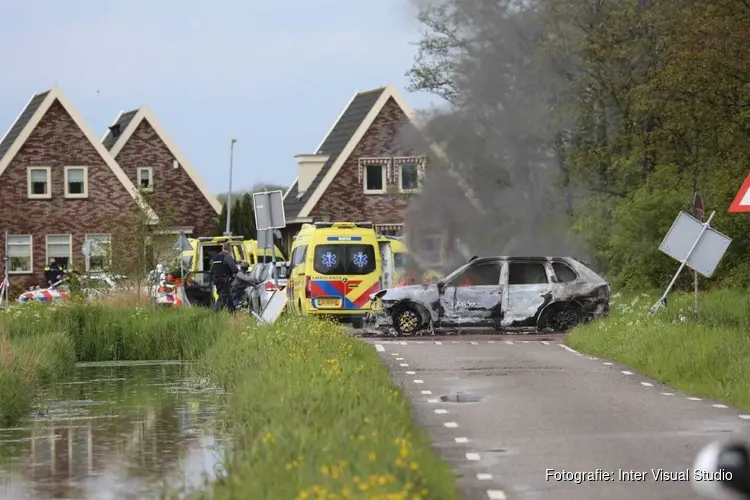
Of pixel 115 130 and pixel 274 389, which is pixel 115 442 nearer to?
pixel 274 389

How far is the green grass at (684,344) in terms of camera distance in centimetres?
1855

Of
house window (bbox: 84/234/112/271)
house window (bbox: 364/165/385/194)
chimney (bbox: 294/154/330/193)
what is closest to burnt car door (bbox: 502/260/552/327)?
house window (bbox: 84/234/112/271)

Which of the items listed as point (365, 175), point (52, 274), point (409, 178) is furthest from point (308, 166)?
point (409, 178)

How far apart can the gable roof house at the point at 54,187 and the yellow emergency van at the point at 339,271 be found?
111ft

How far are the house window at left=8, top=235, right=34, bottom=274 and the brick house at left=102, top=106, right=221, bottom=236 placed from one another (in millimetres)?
7541

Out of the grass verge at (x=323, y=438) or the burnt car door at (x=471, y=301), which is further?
the burnt car door at (x=471, y=301)

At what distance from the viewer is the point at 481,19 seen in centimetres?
4156

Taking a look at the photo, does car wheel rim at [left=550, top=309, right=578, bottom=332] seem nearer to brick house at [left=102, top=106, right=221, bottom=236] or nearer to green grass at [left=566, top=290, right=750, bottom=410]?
green grass at [left=566, top=290, right=750, bottom=410]

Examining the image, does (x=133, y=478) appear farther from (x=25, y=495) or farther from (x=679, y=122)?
(x=679, y=122)

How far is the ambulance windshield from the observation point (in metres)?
36.2

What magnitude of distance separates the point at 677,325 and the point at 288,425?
1446cm

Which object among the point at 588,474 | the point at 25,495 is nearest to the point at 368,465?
the point at 588,474

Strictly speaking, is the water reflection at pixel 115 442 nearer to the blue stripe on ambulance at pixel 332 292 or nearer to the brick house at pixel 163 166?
the blue stripe on ambulance at pixel 332 292

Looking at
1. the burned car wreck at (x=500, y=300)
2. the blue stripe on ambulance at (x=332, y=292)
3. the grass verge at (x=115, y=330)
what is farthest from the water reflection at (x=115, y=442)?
the blue stripe on ambulance at (x=332, y=292)
